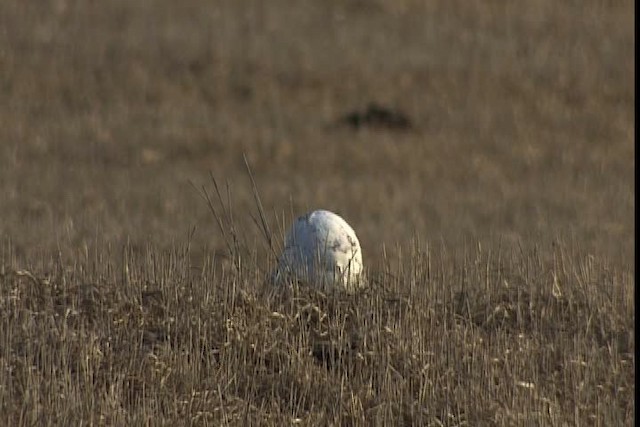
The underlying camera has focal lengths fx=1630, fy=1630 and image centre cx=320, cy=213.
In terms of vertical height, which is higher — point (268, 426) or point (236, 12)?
point (268, 426)

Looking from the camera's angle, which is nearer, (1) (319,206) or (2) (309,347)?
(2) (309,347)

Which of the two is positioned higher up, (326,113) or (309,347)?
(309,347)

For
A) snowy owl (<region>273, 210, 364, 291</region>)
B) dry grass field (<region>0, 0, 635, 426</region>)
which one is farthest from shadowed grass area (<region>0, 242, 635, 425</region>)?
snowy owl (<region>273, 210, 364, 291</region>)

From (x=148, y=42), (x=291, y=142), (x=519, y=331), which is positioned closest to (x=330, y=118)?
(x=291, y=142)

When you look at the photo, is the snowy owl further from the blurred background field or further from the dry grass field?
the blurred background field

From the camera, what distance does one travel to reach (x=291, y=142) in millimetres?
18828

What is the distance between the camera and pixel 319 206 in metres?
15.9

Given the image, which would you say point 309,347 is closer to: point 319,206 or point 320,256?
point 320,256

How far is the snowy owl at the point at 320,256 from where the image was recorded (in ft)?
25.0

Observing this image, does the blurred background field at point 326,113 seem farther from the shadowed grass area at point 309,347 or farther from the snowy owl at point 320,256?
the snowy owl at point 320,256

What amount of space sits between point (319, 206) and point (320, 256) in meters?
8.30

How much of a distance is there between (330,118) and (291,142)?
1163mm

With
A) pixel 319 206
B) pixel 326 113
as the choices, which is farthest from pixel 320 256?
pixel 326 113

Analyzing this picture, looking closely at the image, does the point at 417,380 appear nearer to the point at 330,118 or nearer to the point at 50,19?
the point at 330,118
